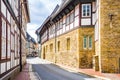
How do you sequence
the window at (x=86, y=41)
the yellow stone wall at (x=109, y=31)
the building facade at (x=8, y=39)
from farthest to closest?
1. the window at (x=86, y=41)
2. the yellow stone wall at (x=109, y=31)
3. the building facade at (x=8, y=39)

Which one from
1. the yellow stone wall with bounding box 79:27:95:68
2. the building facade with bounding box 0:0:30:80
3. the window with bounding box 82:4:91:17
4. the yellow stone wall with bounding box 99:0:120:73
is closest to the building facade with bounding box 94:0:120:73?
the yellow stone wall with bounding box 99:0:120:73

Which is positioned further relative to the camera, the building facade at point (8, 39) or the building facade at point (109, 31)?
the building facade at point (109, 31)

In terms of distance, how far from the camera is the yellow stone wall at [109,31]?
27109mm

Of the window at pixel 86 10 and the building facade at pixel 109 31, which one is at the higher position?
the window at pixel 86 10

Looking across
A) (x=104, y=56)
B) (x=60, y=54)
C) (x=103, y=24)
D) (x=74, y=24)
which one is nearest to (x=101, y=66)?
(x=104, y=56)

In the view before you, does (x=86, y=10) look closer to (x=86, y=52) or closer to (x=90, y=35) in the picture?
(x=90, y=35)

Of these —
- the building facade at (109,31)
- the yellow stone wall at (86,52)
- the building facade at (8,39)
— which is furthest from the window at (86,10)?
the building facade at (8,39)

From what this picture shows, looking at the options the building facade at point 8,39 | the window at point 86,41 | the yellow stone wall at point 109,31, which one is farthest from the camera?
the window at point 86,41

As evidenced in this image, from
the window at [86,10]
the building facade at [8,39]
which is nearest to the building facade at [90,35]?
the window at [86,10]

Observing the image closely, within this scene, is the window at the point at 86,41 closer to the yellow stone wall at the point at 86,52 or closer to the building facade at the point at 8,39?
the yellow stone wall at the point at 86,52

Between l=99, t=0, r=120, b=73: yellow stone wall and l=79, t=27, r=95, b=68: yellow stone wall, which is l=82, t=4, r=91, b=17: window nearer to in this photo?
l=79, t=27, r=95, b=68: yellow stone wall

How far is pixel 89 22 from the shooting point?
109ft

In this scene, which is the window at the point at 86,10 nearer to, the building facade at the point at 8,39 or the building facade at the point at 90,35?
the building facade at the point at 90,35

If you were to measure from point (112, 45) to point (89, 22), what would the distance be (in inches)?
264
